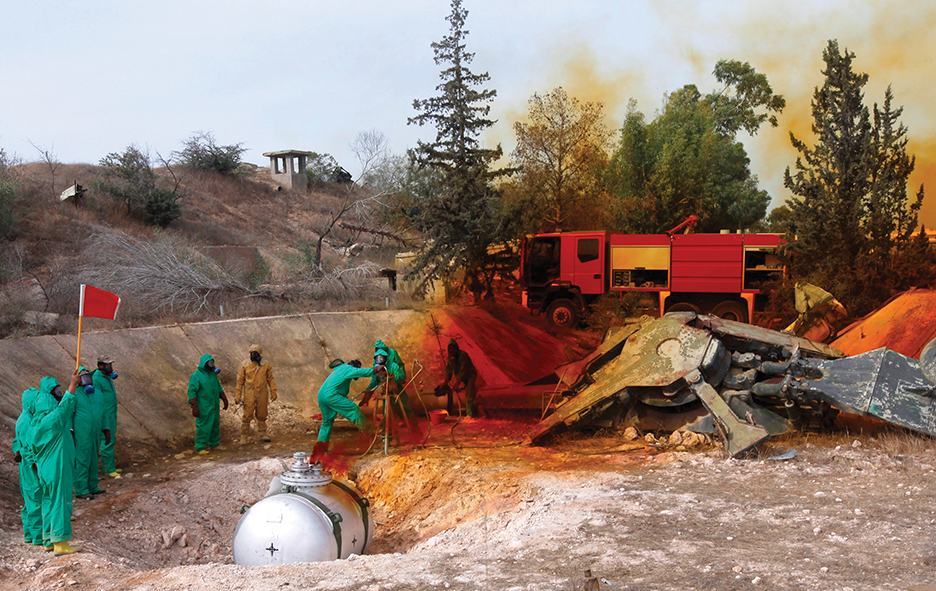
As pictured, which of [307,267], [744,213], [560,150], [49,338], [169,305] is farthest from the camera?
[744,213]

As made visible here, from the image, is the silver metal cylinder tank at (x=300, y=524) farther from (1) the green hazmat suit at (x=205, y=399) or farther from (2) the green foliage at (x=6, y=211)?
(2) the green foliage at (x=6, y=211)

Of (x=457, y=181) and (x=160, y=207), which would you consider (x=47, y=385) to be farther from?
(x=160, y=207)

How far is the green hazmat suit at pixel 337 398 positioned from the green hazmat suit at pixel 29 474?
11.2 ft

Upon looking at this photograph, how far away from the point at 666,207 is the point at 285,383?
18.5m

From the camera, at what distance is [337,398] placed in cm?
932

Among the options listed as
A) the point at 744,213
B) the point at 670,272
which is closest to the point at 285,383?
the point at 670,272

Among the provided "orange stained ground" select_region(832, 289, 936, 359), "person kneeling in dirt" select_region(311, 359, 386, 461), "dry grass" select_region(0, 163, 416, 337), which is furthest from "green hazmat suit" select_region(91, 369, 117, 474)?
"orange stained ground" select_region(832, 289, 936, 359)

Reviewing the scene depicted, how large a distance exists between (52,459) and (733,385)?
25.5ft

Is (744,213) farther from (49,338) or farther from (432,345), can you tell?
(49,338)

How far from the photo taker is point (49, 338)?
1209 cm

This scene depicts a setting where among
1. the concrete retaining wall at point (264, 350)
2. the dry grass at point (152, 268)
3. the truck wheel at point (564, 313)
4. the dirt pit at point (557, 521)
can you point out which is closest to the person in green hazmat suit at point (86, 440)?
the dirt pit at point (557, 521)

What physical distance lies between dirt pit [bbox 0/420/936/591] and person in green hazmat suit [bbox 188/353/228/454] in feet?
1.80

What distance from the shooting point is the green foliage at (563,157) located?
26.5 metres

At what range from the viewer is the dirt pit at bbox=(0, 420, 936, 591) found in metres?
4.81
